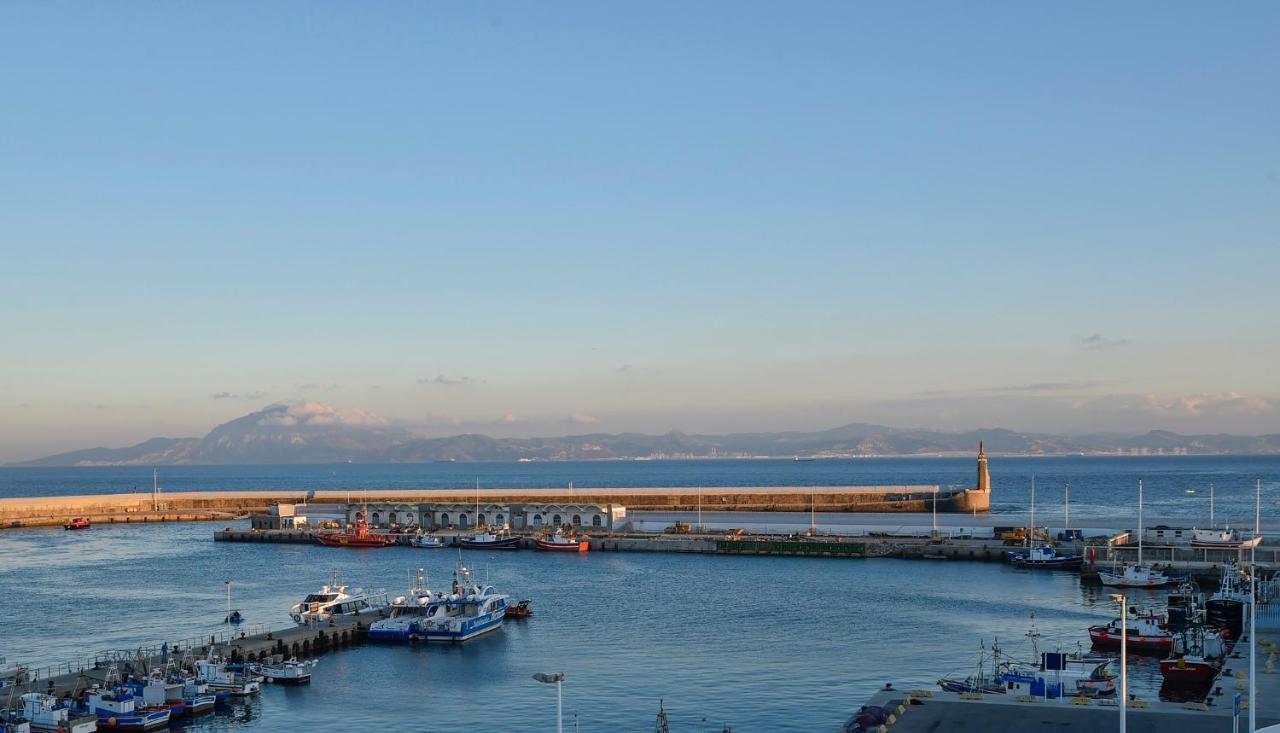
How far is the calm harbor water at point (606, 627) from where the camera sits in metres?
41.6

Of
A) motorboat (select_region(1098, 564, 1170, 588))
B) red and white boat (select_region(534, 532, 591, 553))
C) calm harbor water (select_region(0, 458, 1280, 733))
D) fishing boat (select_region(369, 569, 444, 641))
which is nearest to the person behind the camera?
calm harbor water (select_region(0, 458, 1280, 733))

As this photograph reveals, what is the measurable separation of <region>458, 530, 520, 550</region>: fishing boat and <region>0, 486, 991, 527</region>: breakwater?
30.7m

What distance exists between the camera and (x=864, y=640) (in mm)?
52969

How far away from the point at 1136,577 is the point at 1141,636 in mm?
23417

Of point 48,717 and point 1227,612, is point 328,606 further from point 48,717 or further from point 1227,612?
point 1227,612

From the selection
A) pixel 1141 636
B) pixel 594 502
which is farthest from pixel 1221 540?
pixel 594 502

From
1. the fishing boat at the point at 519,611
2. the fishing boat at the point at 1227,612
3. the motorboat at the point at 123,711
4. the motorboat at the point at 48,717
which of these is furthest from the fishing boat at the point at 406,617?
the fishing boat at the point at 1227,612

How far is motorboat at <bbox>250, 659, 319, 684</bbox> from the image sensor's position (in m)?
46.6

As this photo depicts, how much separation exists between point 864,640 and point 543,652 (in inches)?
554

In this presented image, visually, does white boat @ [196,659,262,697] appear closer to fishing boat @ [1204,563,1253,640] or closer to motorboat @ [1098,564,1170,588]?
fishing boat @ [1204,563,1253,640]

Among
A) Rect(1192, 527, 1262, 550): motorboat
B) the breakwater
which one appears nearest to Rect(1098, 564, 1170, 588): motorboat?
Rect(1192, 527, 1262, 550): motorboat

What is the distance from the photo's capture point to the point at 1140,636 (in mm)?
49812

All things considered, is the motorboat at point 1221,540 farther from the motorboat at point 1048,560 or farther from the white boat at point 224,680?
the white boat at point 224,680

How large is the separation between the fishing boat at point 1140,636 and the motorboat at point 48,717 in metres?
38.8
